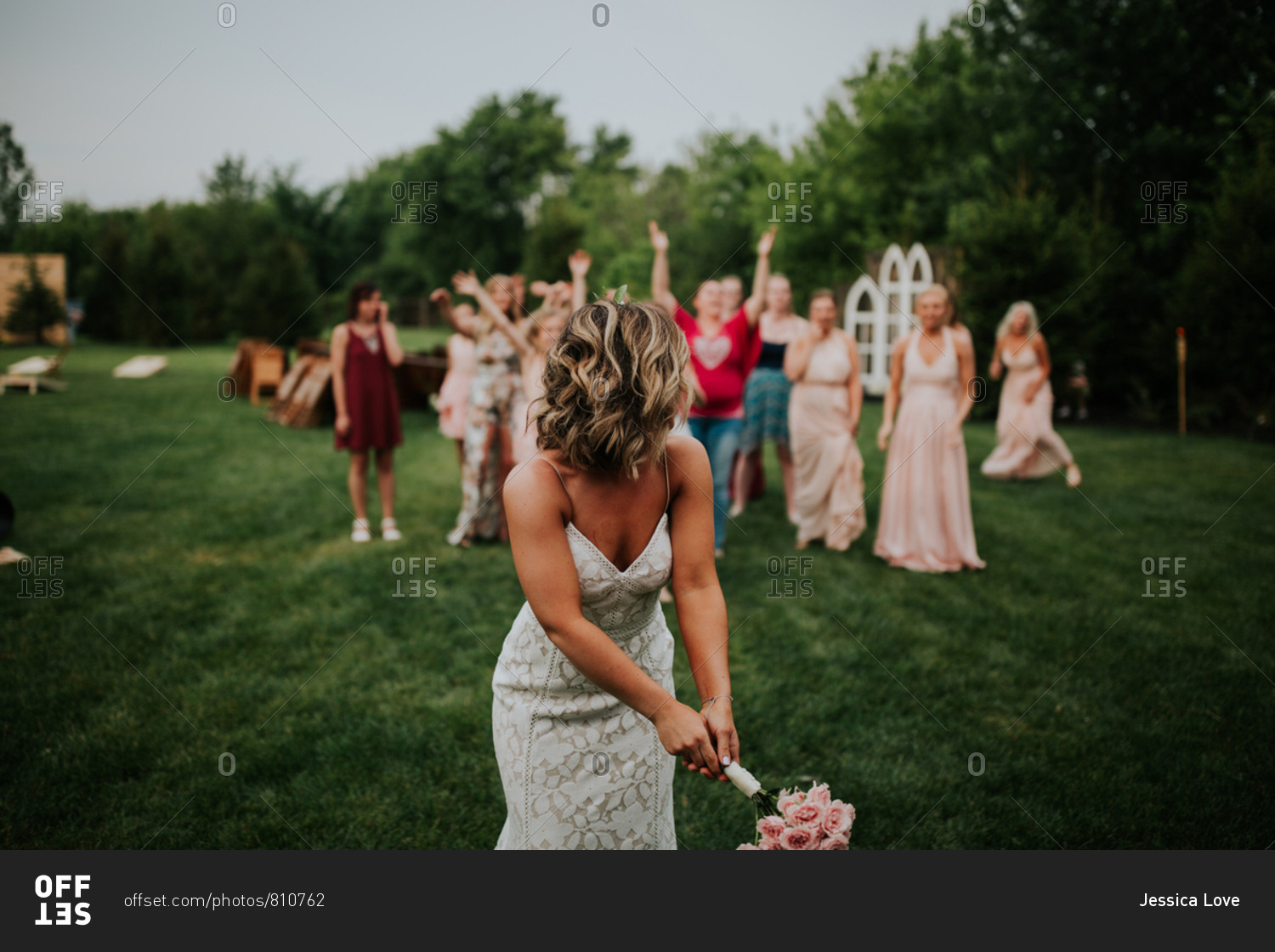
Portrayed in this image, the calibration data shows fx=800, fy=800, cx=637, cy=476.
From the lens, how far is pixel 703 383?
6.37 metres

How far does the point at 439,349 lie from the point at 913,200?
1617 centimetres

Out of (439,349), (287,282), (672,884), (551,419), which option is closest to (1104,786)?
(672,884)

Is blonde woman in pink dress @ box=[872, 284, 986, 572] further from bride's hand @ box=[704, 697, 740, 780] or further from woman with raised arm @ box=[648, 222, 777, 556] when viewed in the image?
bride's hand @ box=[704, 697, 740, 780]

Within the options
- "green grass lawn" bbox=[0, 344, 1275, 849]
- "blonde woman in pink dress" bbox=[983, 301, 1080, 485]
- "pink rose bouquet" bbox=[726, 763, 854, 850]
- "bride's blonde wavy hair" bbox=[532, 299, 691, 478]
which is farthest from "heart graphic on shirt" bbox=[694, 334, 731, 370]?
"blonde woman in pink dress" bbox=[983, 301, 1080, 485]

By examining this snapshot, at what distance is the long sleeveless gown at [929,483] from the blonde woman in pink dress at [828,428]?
415 mm

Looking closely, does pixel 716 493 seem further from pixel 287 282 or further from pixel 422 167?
pixel 422 167

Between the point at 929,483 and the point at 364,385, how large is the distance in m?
4.96

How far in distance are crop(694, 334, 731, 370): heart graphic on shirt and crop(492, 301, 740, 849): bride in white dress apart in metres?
4.23

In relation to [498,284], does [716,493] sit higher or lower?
lower

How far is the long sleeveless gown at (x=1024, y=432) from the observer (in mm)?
10195

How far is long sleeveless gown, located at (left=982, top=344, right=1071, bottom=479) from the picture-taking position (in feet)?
33.4

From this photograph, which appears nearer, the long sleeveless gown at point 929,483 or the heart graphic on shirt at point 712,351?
the heart graphic on shirt at point 712,351

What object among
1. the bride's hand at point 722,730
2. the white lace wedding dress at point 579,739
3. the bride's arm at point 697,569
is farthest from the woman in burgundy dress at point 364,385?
the bride's hand at point 722,730

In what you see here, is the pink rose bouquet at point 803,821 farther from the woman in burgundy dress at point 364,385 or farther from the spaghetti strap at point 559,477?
the woman in burgundy dress at point 364,385
